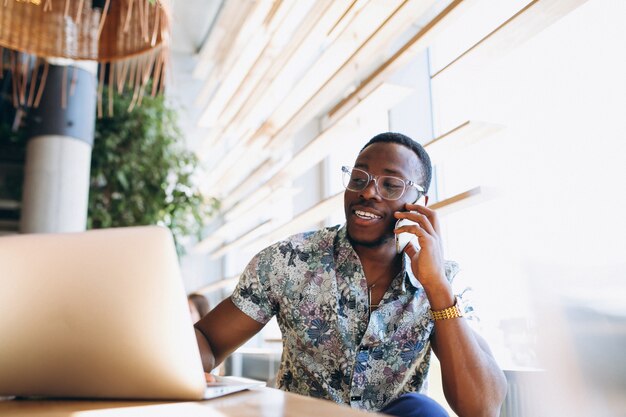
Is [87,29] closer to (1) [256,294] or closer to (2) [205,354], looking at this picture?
(1) [256,294]

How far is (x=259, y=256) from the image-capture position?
1741mm

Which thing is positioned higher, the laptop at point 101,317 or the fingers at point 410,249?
the fingers at point 410,249

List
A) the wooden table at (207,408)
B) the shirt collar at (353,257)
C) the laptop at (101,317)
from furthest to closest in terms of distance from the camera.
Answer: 1. the shirt collar at (353,257)
2. the laptop at (101,317)
3. the wooden table at (207,408)

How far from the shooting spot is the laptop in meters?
0.86

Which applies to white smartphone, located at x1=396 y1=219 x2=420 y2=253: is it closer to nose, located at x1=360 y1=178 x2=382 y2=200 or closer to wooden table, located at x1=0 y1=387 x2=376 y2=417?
nose, located at x1=360 y1=178 x2=382 y2=200

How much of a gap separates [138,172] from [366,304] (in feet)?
8.83

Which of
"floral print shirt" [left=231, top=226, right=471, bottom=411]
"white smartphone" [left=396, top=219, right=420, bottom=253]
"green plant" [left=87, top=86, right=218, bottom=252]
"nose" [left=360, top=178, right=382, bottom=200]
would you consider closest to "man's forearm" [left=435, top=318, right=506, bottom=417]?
"floral print shirt" [left=231, top=226, right=471, bottom=411]

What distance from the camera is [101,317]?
875 millimetres

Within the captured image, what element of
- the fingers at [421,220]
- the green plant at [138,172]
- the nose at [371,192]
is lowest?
the fingers at [421,220]

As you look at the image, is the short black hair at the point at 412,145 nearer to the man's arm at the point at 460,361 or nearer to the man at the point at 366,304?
the man at the point at 366,304

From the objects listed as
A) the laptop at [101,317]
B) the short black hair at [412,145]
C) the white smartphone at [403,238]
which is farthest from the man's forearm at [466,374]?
the laptop at [101,317]

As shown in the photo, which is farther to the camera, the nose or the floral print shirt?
the nose

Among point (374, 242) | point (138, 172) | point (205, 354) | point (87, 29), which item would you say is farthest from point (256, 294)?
point (138, 172)

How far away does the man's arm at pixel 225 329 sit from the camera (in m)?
1.63
